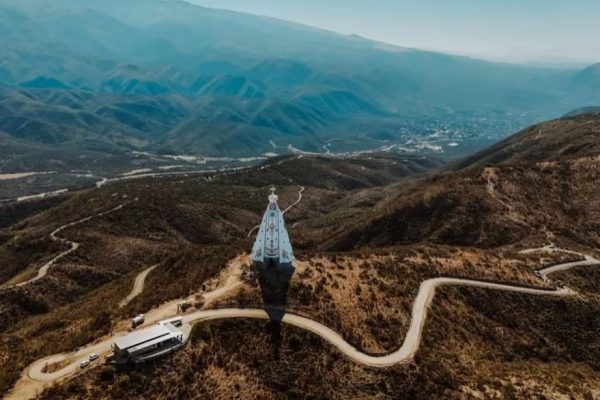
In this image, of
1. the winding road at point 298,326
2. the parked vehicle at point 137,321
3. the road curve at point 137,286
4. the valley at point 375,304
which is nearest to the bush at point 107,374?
the valley at point 375,304

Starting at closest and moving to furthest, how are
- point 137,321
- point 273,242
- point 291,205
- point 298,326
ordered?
point 137,321, point 298,326, point 273,242, point 291,205

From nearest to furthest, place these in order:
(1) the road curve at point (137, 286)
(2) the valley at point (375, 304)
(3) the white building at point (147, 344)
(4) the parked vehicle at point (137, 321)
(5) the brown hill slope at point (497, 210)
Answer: (3) the white building at point (147, 344), (2) the valley at point (375, 304), (4) the parked vehicle at point (137, 321), (1) the road curve at point (137, 286), (5) the brown hill slope at point (497, 210)

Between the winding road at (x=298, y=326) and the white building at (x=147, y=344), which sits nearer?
the winding road at (x=298, y=326)

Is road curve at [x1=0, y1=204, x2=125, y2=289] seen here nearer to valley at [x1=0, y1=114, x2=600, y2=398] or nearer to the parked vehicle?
valley at [x1=0, y1=114, x2=600, y2=398]

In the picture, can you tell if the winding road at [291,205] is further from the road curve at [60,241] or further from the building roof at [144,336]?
the building roof at [144,336]

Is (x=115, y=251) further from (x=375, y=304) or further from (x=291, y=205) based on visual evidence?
(x=375, y=304)

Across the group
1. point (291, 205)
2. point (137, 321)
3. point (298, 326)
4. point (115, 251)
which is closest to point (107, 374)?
point (137, 321)

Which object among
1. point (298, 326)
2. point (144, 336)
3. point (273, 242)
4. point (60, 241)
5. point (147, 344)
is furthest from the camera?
point (60, 241)
